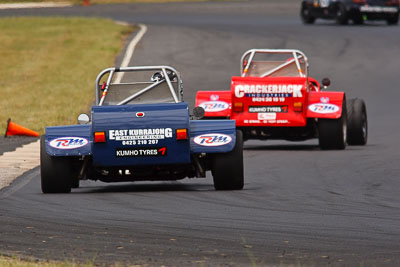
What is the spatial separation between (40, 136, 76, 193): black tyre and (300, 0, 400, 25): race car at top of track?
97.5ft

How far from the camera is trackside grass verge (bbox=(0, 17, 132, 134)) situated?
23.7 metres

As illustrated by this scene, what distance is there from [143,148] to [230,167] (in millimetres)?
943

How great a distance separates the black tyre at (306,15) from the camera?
4322cm

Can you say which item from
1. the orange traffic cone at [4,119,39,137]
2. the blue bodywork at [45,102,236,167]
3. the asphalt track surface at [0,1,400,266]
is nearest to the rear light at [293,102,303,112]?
the asphalt track surface at [0,1,400,266]

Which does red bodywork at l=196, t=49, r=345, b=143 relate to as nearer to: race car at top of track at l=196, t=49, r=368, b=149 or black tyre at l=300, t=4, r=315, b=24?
race car at top of track at l=196, t=49, r=368, b=149

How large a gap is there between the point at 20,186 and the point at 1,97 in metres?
13.8

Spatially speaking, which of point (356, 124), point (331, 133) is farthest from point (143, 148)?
point (356, 124)

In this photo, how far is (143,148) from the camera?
483 inches

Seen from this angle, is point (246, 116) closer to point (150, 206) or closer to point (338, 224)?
point (150, 206)

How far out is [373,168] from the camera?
49.9 feet

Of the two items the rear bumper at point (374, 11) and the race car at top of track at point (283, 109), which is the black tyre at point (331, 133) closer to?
the race car at top of track at point (283, 109)

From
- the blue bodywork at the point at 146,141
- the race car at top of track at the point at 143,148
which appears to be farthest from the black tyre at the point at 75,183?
the blue bodywork at the point at 146,141

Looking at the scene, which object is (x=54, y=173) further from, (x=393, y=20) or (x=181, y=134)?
(x=393, y=20)

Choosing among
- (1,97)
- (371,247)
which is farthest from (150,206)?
(1,97)
